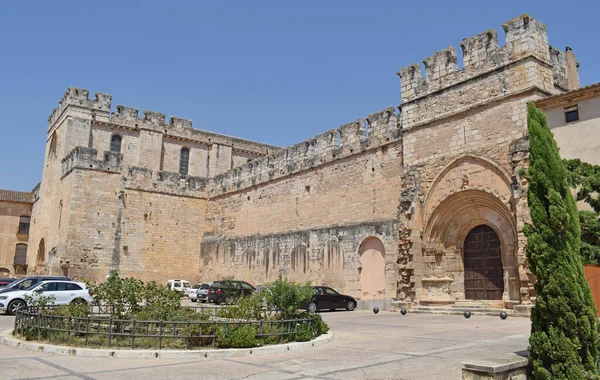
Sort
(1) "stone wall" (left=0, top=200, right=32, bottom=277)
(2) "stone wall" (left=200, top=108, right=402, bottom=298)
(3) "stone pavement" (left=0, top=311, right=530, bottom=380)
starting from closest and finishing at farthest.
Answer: (3) "stone pavement" (left=0, top=311, right=530, bottom=380) → (2) "stone wall" (left=200, top=108, right=402, bottom=298) → (1) "stone wall" (left=0, top=200, right=32, bottom=277)

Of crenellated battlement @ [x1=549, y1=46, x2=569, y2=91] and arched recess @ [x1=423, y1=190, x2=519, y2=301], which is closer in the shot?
arched recess @ [x1=423, y1=190, x2=519, y2=301]

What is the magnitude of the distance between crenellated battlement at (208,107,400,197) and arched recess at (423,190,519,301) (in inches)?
158

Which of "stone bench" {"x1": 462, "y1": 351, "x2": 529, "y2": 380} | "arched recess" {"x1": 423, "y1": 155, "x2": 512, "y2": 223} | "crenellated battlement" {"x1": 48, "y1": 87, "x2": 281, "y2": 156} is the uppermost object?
"crenellated battlement" {"x1": 48, "y1": 87, "x2": 281, "y2": 156}

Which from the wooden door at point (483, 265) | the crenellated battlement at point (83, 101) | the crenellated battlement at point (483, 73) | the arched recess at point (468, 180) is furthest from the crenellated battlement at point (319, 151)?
the crenellated battlement at point (83, 101)

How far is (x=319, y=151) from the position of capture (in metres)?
23.2

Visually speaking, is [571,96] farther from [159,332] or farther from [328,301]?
[159,332]

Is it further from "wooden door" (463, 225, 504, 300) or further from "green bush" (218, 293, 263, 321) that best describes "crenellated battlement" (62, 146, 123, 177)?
"green bush" (218, 293, 263, 321)

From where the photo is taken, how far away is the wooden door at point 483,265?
1570 cm

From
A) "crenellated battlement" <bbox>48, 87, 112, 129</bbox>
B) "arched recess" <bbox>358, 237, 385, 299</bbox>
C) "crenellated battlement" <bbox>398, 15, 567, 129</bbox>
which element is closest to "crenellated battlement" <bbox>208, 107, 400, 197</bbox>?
"crenellated battlement" <bbox>398, 15, 567, 129</bbox>

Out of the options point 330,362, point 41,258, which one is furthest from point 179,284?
point 330,362

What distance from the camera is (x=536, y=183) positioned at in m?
6.21

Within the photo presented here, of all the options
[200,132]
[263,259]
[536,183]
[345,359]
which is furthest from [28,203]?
[536,183]

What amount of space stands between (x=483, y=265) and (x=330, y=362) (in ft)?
34.4

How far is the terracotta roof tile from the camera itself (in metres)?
37.8
